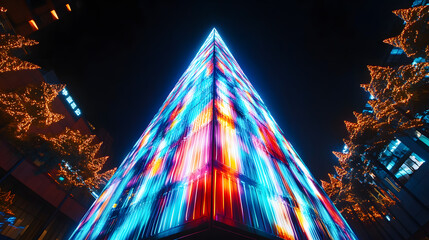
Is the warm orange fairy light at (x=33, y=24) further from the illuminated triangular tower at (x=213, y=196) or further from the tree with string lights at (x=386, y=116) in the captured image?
the tree with string lights at (x=386, y=116)

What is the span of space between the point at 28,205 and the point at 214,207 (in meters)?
26.0

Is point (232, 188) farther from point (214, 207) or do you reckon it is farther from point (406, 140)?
point (406, 140)

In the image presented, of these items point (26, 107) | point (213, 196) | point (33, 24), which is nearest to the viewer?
point (213, 196)

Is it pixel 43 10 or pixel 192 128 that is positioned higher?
pixel 43 10

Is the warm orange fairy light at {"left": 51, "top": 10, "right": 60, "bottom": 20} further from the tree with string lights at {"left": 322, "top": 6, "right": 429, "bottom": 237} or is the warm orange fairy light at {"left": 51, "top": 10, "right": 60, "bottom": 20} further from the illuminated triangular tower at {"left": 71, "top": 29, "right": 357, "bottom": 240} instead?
the tree with string lights at {"left": 322, "top": 6, "right": 429, "bottom": 237}

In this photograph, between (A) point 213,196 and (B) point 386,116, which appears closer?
(A) point 213,196

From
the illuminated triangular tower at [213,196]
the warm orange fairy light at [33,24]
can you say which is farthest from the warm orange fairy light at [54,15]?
the illuminated triangular tower at [213,196]

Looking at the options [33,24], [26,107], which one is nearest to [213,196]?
[26,107]

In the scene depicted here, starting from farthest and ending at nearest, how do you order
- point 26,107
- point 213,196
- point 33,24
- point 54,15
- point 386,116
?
point 54,15
point 33,24
point 386,116
point 26,107
point 213,196

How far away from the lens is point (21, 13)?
24422 millimetres

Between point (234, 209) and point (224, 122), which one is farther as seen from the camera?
point (224, 122)

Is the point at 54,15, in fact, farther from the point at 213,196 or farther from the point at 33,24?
the point at 213,196

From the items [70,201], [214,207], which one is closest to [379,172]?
[214,207]

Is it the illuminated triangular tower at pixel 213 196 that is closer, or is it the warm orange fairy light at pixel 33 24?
the illuminated triangular tower at pixel 213 196
